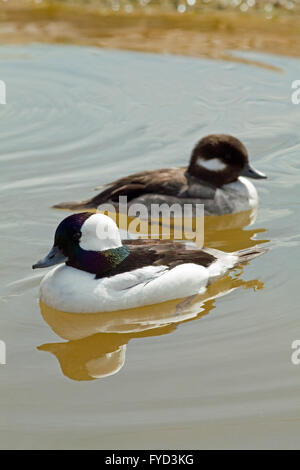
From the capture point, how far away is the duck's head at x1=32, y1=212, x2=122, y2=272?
6.30m

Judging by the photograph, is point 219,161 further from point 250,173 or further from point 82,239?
point 82,239

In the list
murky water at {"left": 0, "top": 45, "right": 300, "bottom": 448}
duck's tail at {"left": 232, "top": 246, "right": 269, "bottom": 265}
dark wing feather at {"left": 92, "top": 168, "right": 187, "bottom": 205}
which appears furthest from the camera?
dark wing feather at {"left": 92, "top": 168, "right": 187, "bottom": 205}

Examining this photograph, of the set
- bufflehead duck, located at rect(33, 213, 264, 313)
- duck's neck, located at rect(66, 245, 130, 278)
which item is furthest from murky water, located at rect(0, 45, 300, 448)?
duck's neck, located at rect(66, 245, 130, 278)

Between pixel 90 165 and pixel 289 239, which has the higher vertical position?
pixel 90 165

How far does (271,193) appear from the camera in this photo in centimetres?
911

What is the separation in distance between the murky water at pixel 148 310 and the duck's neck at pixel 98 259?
1.23 feet

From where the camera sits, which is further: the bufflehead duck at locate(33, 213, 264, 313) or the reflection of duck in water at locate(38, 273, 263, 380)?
the bufflehead duck at locate(33, 213, 264, 313)

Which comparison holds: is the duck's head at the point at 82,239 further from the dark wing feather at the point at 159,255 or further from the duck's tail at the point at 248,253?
the duck's tail at the point at 248,253

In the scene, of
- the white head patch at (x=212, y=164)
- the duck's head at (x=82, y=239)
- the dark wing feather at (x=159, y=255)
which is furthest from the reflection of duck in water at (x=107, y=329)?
the white head patch at (x=212, y=164)

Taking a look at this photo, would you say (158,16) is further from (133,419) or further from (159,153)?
(133,419)

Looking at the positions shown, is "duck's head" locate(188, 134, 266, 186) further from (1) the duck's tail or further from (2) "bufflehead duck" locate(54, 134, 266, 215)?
(1) the duck's tail

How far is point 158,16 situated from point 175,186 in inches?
322

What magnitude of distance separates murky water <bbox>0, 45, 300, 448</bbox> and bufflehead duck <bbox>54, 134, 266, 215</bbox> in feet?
0.79

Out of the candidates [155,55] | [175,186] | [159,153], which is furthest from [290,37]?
[175,186]
